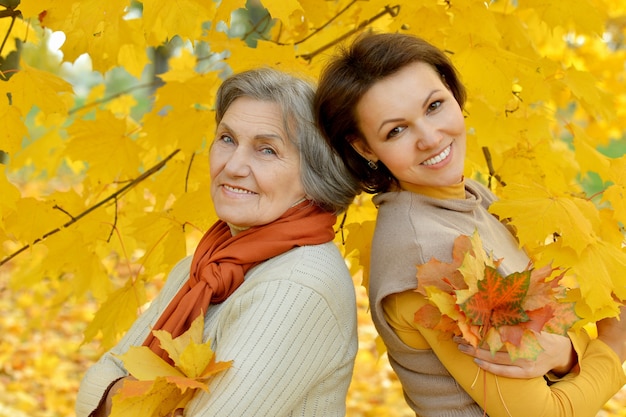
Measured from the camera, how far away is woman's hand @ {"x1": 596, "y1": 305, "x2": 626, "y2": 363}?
2064mm

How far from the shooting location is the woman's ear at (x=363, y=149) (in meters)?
2.00

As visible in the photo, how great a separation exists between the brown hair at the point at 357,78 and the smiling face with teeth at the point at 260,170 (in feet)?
0.44

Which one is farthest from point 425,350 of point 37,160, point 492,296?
point 37,160

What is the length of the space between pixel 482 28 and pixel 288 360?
1.12 meters

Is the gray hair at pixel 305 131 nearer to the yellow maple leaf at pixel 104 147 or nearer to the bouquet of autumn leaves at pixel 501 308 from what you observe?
the bouquet of autumn leaves at pixel 501 308

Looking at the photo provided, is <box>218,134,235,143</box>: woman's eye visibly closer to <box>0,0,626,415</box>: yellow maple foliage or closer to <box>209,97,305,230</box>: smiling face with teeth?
<box>209,97,305,230</box>: smiling face with teeth

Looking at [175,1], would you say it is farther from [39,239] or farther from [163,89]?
[39,239]

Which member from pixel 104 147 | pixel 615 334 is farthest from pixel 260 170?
pixel 615 334

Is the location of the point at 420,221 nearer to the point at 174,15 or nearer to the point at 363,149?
the point at 363,149

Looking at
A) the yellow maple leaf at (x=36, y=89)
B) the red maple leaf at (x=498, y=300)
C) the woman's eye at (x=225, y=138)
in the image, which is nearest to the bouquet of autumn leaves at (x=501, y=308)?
the red maple leaf at (x=498, y=300)

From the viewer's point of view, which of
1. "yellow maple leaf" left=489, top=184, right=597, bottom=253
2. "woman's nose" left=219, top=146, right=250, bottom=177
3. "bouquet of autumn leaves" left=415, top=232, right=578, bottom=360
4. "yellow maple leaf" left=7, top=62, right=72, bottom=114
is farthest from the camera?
"yellow maple leaf" left=7, top=62, right=72, bottom=114

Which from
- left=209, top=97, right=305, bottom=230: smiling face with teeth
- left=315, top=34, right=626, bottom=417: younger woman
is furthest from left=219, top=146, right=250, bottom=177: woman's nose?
left=315, top=34, right=626, bottom=417: younger woman

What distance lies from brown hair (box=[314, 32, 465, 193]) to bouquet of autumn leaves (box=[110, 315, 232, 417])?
700mm

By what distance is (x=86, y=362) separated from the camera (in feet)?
18.8
